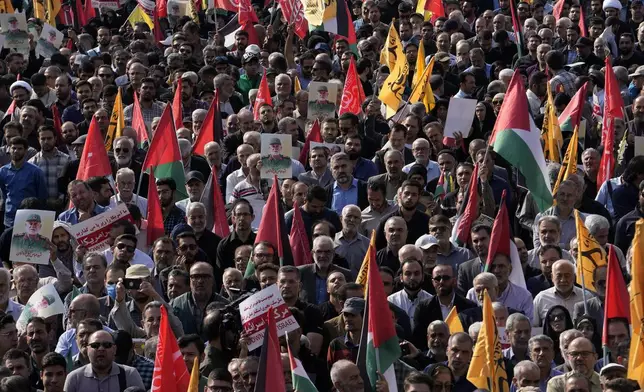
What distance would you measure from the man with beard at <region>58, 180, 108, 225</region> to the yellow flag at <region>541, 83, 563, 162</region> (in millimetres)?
4290

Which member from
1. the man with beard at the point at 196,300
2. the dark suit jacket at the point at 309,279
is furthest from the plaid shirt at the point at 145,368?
the dark suit jacket at the point at 309,279

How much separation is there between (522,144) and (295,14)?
282 inches

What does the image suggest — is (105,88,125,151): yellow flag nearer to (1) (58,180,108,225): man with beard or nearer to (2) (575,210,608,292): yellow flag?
(1) (58,180,108,225): man with beard

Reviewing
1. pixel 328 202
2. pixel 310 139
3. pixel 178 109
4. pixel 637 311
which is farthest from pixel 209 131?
pixel 637 311

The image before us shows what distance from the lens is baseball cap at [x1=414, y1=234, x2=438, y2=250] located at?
1575 centimetres

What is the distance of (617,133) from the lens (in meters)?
18.9

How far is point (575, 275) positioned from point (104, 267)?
3552 millimetres

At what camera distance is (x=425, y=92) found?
20625mm

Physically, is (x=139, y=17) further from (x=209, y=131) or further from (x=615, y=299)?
(x=615, y=299)

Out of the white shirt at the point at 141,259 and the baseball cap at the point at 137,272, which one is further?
the white shirt at the point at 141,259

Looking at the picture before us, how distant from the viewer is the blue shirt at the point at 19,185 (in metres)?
18.2

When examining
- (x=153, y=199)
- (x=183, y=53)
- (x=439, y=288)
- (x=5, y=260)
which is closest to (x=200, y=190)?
(x=153, y=199)

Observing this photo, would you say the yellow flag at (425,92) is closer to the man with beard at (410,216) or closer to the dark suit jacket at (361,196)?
the dark suit jacket at (361,196)

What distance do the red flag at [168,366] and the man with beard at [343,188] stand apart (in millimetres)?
4694
